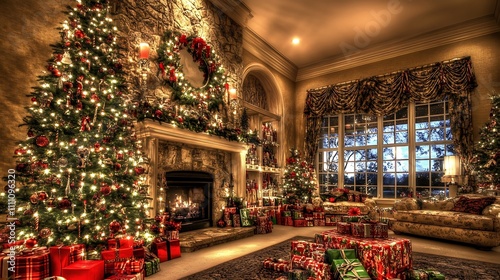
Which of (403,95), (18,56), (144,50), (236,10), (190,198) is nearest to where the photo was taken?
(18,56)

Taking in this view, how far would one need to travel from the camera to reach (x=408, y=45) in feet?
22.2

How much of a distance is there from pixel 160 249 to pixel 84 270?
1.06 m

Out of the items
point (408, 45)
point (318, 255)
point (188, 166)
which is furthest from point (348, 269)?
point (408, 45)

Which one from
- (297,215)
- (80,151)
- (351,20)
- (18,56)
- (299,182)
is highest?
(351,20)

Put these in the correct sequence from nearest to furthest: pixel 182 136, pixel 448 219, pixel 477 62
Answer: pixel 182 136
pixel 448 219
pixel 477 62

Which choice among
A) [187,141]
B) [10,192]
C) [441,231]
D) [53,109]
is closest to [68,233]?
[10,192]

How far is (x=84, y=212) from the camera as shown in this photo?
2836 millimetres

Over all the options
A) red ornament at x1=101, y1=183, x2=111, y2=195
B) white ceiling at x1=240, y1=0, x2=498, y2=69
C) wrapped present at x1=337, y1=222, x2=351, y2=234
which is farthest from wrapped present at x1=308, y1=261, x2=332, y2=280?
white ceiling at x1=240, y1=0, x2=498, y2=69

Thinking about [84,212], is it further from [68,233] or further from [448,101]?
[448,101]

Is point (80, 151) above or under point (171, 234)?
above

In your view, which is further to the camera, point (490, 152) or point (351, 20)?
point (351, 20)

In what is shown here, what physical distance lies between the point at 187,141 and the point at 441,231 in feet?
Answer: 13.9

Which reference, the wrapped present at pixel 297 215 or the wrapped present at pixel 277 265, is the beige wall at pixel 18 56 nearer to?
the wrapped present at pixel 277 265

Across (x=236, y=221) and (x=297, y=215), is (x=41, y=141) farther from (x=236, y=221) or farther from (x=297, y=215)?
(x=297, y=215)
